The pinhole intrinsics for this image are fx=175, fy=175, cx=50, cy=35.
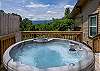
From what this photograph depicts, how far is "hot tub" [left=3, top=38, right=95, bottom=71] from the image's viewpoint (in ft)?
10.6

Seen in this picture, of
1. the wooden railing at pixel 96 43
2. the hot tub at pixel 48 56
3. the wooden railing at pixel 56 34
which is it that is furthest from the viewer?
the wooden railing at pixel 56 34

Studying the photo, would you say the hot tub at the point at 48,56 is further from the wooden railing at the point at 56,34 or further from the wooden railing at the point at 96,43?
the wooden railing at the point at 56,34

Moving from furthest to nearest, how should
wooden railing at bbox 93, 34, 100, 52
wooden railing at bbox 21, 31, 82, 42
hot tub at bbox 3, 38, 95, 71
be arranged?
wooden railing at bbox 21, 31, 82, 42
wooden railing at bbox 93, 34, 100, 52
hot tub at bbox 3, 38, 95, 71

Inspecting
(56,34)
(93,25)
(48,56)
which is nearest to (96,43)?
(93,25)

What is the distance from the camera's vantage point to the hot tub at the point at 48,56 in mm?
3246

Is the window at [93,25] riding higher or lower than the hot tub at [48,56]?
higher

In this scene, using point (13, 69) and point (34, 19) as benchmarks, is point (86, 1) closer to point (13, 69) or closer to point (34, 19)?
point (13, 69)

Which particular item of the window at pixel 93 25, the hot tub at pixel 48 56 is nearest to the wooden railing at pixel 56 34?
the window at pixel 93 25

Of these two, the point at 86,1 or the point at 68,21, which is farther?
the point at 68,21

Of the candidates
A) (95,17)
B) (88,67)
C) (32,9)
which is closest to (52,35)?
(95,17)

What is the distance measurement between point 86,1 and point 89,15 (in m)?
1.13

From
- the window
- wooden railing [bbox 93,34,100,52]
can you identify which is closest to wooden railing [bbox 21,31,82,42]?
the window

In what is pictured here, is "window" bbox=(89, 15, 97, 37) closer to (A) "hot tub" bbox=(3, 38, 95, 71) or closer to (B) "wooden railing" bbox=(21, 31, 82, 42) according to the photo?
(B) "wooden railing" bbox=(21, 31, 82, 42)

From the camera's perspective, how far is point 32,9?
16062 mm
